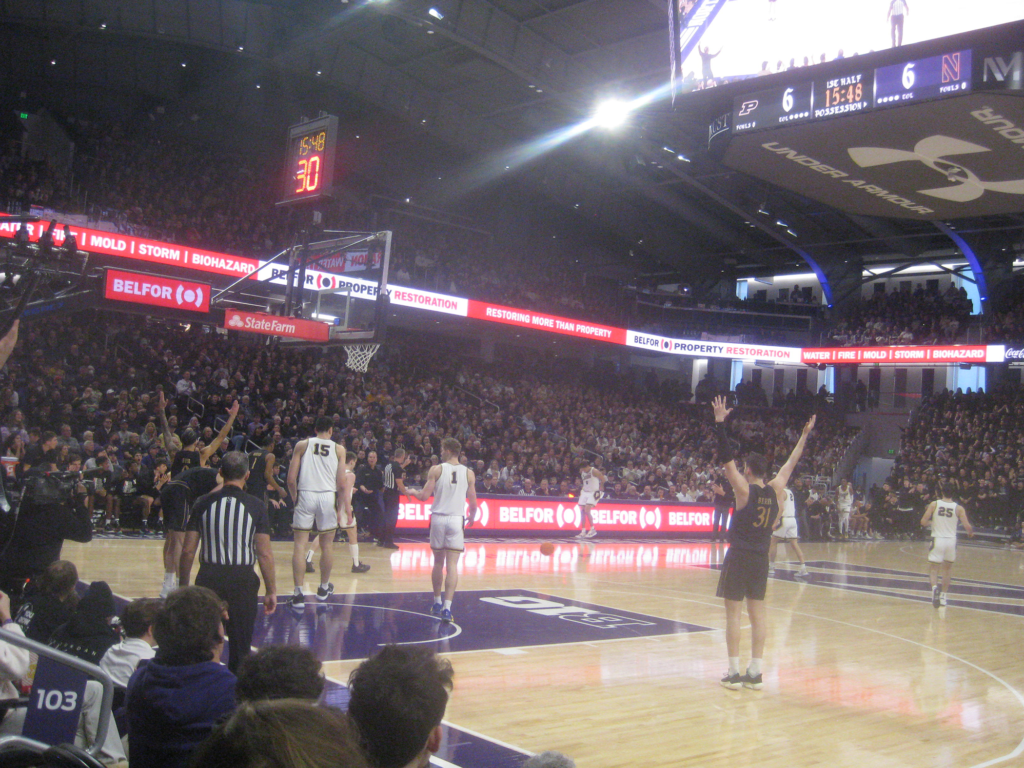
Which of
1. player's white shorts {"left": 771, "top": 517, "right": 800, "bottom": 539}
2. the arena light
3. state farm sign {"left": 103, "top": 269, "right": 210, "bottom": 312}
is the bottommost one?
player's white shorts {"left": 771, "top": 517, "right": 800, "bottom": 539}

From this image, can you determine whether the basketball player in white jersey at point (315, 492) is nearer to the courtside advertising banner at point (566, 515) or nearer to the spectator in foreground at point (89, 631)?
the spectator in foreground at point (89, 631)

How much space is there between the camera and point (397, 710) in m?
2.18

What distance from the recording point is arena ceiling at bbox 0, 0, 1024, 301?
69.6ft

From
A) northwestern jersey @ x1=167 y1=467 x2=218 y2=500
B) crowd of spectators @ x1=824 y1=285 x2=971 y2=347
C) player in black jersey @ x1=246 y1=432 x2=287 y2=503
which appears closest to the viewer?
northwestern jersey @ x1=167 y1=467 x2=218 y2=500

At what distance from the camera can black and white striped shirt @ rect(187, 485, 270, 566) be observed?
5.16 m

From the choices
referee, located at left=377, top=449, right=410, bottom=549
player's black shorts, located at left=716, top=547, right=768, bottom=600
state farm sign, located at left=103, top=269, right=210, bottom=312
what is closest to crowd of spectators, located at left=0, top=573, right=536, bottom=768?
player's black shorts, located at left=716, top=547, right=768, bottom=600

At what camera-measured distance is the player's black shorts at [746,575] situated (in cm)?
695

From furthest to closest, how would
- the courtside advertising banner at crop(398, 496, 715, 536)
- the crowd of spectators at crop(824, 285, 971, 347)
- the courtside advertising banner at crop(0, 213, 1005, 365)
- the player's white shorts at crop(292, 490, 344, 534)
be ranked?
the crowd of spectators at crop(824, 285, 971, 347) → the courtside advertising banner at crop(398, 496, 715, 536) → the courtside advertising banner at crop(0, 213, 1005, 365) → the player's white shorts at crop(292, 490, 344, 534)

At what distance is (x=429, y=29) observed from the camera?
19.6 m

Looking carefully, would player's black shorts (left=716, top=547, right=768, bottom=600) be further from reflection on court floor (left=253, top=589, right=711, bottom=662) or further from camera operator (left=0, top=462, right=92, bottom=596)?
camera operator (left=0, top=462, right=92, bottom=596)

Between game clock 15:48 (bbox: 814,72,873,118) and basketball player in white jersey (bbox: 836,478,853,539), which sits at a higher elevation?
game clock 15:48 (bbox: 814,72,873,118)

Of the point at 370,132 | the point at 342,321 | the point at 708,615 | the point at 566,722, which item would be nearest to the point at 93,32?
the point at 370,132

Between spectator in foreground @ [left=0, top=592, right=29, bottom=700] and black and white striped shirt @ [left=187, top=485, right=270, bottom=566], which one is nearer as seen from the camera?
spectator in foreground @ [left=0, top=592, right=29, bottom=700]

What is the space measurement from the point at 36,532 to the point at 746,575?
210 inches
